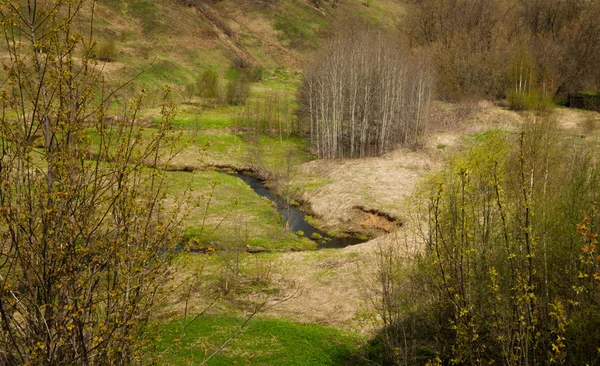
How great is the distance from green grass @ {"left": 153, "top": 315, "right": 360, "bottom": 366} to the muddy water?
435 inches

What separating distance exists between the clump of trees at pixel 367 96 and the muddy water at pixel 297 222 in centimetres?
904

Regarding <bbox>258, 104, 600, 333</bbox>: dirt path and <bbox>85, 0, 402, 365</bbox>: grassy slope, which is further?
<bbox>258, 104, 600, 333</bbox>: dirt path

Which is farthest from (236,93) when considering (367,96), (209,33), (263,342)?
(263,342)

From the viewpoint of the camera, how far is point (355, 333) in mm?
→ 15258

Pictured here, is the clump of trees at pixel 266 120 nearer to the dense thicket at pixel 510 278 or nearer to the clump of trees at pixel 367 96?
the clump of trees at pixel 367 96

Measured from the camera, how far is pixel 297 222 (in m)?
29.9

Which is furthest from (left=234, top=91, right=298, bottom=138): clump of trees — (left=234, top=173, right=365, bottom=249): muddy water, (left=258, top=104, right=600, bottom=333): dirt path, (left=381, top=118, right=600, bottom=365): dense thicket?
(left=381, top=118, right=600, bottom=365): dense thicket

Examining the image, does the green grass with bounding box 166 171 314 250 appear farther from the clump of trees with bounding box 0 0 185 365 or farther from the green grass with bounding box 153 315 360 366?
the clump of trees with bounding box 0 0 185 365

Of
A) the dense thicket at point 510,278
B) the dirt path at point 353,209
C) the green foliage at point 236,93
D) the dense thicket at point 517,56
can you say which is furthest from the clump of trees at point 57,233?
the dense thicket at point 517,56

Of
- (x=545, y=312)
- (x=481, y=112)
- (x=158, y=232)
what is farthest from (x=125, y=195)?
(x=481, y=112)

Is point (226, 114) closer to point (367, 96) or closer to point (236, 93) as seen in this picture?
point (236, 93)

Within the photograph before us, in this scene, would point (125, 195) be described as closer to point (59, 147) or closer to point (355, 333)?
point (59, 147)

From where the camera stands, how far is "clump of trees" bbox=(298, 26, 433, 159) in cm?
4072

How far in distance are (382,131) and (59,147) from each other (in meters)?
37.8
